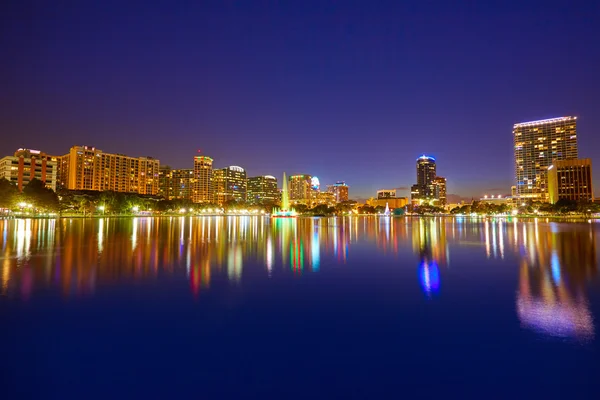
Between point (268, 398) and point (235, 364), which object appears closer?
point (268, 398)

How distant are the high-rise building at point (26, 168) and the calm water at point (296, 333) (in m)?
148

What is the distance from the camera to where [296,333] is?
8.38 m

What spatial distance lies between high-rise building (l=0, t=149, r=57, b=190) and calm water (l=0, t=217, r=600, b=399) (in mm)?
148068

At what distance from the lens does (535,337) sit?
7949mm

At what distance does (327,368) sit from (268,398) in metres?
1.39

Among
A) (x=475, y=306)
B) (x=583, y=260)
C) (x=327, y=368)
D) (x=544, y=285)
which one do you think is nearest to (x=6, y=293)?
(x=327, y=368)

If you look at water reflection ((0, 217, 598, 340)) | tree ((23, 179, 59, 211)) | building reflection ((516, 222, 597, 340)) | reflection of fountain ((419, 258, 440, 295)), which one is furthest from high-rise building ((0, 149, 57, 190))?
building reflection ((516, 222, 597, 340))

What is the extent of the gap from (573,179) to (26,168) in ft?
802

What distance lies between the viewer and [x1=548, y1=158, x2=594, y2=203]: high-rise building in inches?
6560

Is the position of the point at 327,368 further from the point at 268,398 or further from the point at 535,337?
the point at 535,337

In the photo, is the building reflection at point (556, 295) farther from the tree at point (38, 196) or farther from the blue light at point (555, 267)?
the tree at point (38, 196)

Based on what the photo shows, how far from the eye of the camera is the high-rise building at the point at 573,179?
547 ft

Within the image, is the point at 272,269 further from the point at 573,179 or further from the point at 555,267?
the point at 573,179

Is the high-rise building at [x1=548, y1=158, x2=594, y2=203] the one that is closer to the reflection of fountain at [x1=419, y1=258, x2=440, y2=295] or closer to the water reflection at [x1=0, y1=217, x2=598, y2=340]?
the water reflection at [x1=0, y1=217, x2=598, y2=340]
